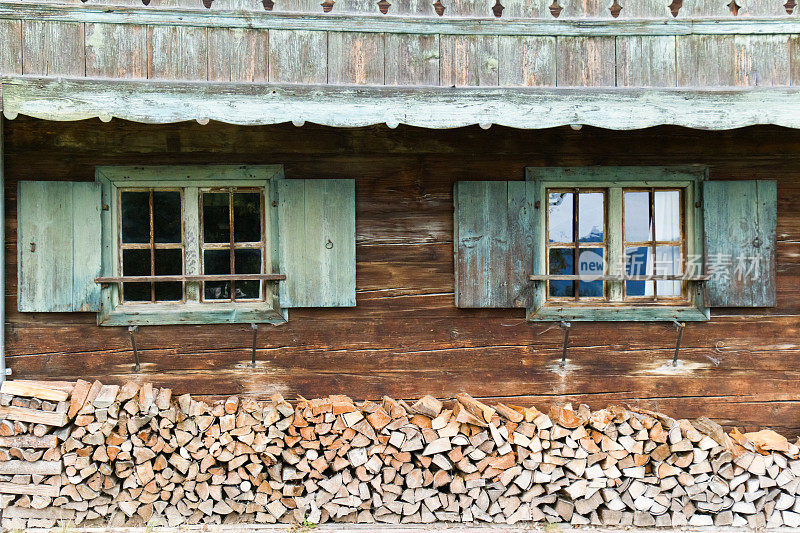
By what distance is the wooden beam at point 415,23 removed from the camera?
14.1 ft

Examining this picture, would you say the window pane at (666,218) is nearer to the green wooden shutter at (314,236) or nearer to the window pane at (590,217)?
the window pane at (590,217)

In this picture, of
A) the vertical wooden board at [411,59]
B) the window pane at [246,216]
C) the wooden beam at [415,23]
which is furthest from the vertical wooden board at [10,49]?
the vertical wooden board at [411,59]

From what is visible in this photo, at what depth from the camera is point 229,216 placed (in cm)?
480

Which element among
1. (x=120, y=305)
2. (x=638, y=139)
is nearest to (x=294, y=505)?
(x=120, y=305)

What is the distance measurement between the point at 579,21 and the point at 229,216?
3.04m

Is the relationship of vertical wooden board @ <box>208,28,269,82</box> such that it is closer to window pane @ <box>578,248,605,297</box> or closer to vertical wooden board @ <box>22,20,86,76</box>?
vertical wooden board @ <box>22,20,86,76</box>

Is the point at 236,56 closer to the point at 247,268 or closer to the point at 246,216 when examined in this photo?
the point at 246,216

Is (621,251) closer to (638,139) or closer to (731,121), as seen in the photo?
(638,139)

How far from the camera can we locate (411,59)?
14.7ft

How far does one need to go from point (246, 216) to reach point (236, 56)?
47.2 inches

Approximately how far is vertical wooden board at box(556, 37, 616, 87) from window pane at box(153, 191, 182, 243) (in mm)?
3084

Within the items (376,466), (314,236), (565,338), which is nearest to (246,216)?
(314,236)

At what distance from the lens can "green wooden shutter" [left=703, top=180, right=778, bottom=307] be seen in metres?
4.81

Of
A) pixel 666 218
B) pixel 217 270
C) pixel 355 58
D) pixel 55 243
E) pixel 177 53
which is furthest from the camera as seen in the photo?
pixel 666 218
